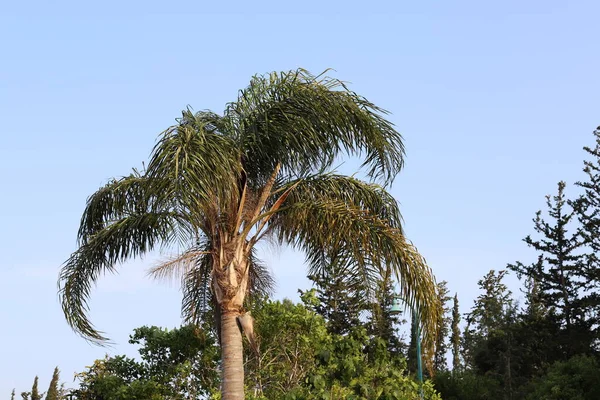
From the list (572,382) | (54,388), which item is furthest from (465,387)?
(54,388)

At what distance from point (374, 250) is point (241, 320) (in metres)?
2.23

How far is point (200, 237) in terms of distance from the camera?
13.6 meters

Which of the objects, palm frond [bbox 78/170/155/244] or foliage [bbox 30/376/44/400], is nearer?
palm frond [bbox 78/170/155/244]

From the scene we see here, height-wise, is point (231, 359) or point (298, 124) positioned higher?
point (298, 124)

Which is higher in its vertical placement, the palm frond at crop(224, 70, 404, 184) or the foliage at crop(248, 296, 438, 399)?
the palm frond at crop(224, 70, 404, 184)

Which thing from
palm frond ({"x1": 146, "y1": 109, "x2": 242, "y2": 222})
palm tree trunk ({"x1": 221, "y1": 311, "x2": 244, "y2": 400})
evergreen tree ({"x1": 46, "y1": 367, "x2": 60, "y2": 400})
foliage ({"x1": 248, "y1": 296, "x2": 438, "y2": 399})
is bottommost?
palm tree trunk ({"x1": 221, "y1": 311, "x2": 244, "y2": 400})

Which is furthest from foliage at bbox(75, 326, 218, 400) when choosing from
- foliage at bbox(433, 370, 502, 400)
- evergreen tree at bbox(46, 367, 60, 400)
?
evergreen tree at bbox(46, 367, 60, 400)

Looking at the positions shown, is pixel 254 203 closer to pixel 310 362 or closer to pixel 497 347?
pixel 310 362

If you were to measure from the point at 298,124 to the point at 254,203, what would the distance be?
4.68 feet

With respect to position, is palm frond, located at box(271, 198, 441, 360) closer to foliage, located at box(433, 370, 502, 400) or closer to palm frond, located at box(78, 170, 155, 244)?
palm frond, located at box(78, 170, 155, 244)

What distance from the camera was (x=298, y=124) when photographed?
13203 mm

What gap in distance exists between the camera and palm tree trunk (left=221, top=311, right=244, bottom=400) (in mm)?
12547

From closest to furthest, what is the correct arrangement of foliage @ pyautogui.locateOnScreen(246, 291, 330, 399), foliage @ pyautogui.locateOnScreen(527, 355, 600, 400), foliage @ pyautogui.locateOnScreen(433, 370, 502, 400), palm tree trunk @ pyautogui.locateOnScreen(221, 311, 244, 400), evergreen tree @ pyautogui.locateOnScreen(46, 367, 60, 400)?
palm tree trunk @ pyautogui.locateOnScreen(221, 311, 244, 400)
foliage @ pyautogui.locateOnScreen(246, 291, 330, 399)
foliage @ pyautogui.locateOnScreen(527, 355, 600, 400)
foliage @ pyautogui.locateOnScreen(433, 370, 502, 400)
evergreen tree @ pyautogui.locateOnScreen(46, 367, 60, 400)

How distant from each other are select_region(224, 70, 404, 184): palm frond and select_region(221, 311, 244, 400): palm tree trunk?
2380mm
